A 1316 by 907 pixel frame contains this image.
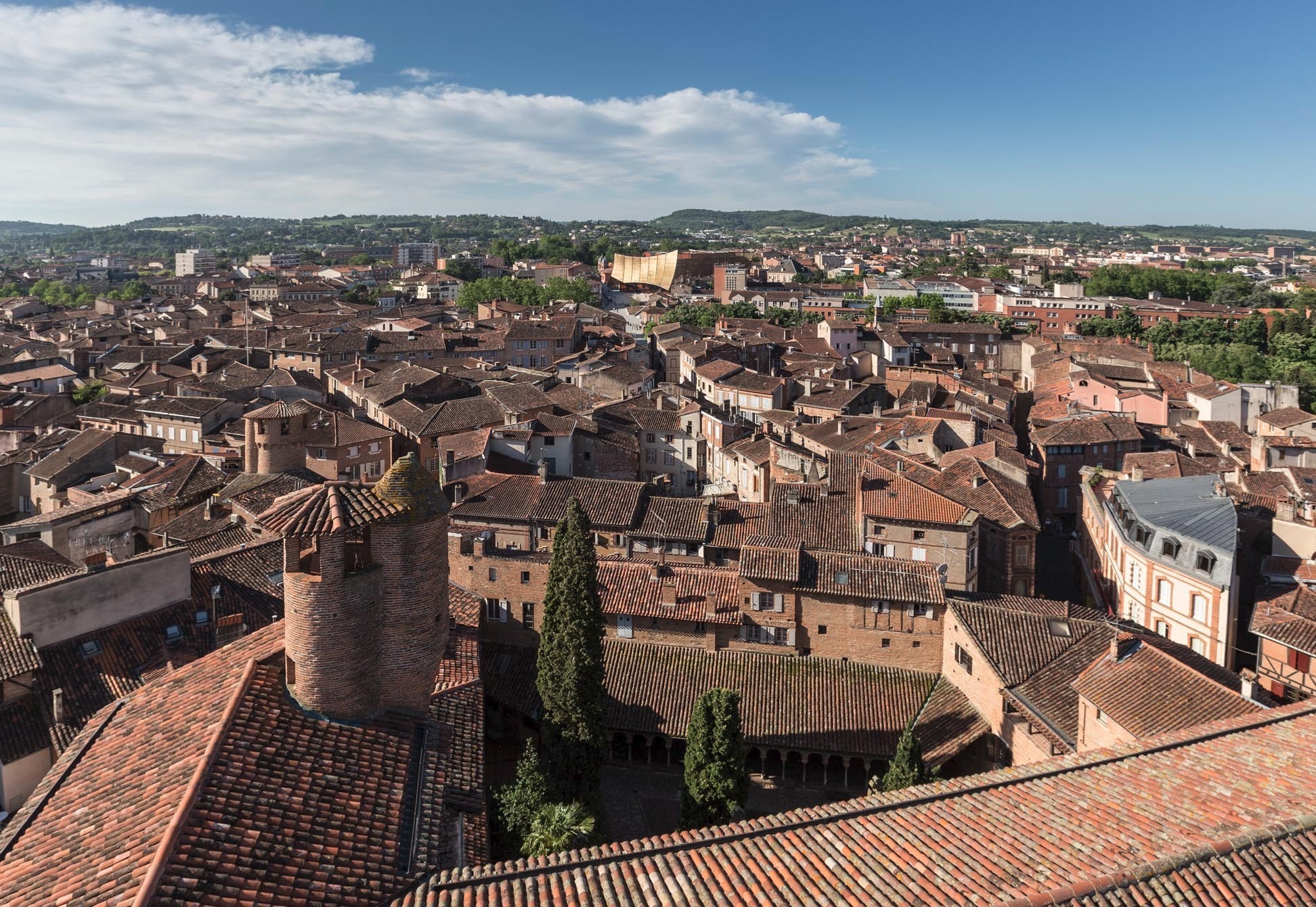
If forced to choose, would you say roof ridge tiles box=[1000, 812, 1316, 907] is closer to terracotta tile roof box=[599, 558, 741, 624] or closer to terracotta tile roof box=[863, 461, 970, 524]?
terracotta tile roof box=[599, 558, 741, 624]

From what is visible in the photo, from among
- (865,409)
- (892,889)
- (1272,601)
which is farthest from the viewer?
(865,409)

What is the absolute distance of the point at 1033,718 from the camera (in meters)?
26.5

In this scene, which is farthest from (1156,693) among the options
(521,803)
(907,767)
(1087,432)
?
(1087,432)

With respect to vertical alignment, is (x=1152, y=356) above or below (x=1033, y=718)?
above

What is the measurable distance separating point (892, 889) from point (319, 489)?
1187 centimetres

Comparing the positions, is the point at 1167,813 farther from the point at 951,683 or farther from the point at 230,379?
the point at 230,379

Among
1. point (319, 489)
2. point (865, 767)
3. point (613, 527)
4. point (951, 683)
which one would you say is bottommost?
point (865, 767)

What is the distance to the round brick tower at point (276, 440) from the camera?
5156cm

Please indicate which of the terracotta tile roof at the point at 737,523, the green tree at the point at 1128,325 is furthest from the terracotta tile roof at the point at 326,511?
the green tree at the point at 1128,325

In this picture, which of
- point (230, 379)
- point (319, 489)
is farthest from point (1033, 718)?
point (230, 379)

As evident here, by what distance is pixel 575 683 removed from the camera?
26.6 m

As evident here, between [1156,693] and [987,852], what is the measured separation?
13513 mm

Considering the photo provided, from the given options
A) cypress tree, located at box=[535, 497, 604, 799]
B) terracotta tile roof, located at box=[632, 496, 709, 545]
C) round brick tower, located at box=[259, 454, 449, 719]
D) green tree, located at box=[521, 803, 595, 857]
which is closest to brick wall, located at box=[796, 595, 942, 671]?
terracotta tile roof, located at box=[632, 496, 709, 545]

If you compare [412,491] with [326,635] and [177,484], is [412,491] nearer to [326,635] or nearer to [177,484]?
[326,635]
